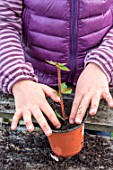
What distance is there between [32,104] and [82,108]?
149 millimetres

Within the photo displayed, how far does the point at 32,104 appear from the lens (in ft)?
3.40

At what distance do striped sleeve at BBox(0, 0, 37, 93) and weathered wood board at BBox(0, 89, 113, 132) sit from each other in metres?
0.08

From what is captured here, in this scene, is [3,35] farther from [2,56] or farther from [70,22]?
[70,22]

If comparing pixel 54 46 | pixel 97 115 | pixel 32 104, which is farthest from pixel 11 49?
pixel 97 115

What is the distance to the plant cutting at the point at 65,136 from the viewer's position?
0.98 meters

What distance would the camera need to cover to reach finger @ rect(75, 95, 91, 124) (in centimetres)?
98

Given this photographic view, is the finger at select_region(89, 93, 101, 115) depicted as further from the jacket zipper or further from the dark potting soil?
the jacket zipper

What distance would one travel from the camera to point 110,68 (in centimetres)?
120

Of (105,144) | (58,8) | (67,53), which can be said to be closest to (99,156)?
(105,144)

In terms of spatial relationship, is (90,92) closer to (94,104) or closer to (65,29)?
(94,104)

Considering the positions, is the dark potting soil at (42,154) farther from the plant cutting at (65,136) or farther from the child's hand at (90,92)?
the child's hand at (90,92)

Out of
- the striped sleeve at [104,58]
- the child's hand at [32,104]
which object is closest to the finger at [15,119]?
the child's hand at [32,104]

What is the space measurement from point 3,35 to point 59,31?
20cm

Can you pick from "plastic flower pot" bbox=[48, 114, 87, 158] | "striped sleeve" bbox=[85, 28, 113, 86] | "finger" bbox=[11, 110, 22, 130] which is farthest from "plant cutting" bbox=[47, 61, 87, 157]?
"striped sleeve" bbox=[85, 28, 113, 86]
